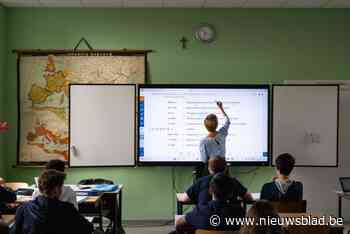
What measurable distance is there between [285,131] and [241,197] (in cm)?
209

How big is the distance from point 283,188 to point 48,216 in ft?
6.75

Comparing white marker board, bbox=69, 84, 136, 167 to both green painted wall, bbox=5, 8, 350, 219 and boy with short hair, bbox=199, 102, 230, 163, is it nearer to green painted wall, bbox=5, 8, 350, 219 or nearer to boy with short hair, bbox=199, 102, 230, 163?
green painted wall, bbox=5, 8, 350, 219

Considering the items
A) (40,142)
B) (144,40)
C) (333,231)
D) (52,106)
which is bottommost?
(333,231)

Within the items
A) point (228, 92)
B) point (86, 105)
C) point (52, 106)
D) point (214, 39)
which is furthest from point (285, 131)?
point (52, 106)

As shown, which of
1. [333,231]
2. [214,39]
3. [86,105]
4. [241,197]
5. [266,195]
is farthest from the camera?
[214,39]

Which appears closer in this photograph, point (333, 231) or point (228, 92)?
point (333, 231)

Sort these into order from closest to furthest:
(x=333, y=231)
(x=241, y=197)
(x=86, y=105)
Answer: (x=333, y=231) → (x=241, y=197) → (x=86, y=105)

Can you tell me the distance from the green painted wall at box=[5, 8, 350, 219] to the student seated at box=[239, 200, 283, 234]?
4106 millimetres

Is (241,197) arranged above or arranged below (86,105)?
below

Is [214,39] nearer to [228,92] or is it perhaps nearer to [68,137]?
[228,92]

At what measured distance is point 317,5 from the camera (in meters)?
6.29

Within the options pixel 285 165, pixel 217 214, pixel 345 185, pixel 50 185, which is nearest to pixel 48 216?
pixel 50 185

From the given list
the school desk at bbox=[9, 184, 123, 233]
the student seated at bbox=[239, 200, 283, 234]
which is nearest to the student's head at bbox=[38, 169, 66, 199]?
the school desk at bbox=[9, 184, 123, 233]

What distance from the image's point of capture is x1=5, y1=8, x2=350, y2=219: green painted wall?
6.32 metres
